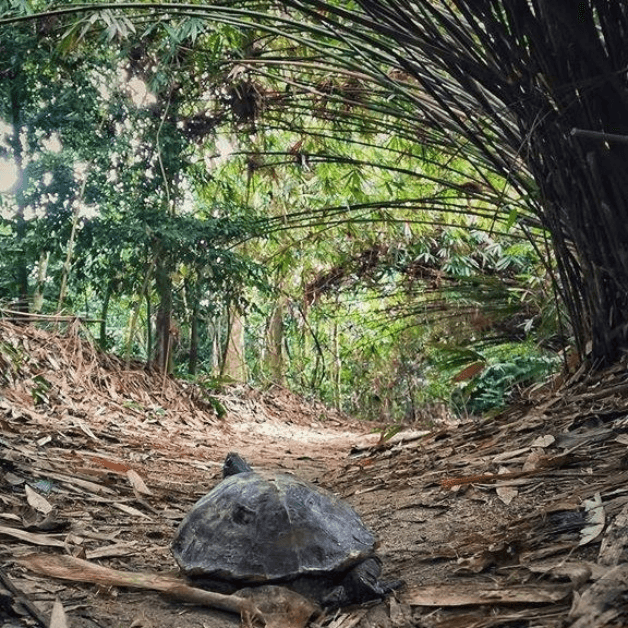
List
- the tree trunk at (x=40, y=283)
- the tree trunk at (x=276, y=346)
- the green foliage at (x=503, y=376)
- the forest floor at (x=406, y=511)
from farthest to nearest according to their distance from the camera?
the tree trunk at (x=276, y=346)
the green foliage at (x=503, y=376)
the tree trunk at (x=40, y=283)
the forest floor at (x=406, y=511)

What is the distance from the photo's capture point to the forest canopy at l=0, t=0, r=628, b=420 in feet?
7.25

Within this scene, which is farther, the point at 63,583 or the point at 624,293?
the point at 624,293

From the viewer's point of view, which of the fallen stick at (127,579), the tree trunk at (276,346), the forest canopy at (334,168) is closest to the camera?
the fallen stick at (127,579)

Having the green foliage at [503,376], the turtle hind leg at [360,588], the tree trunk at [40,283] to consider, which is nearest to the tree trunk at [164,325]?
the tree trunk at [40,283]

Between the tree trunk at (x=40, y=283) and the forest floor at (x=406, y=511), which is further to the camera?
the tree trunk at (x=40, y=283)

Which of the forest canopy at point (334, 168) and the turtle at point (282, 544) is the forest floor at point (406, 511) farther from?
the forest canopy at point (334, 168)

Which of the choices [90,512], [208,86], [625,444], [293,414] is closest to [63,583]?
[90,512]

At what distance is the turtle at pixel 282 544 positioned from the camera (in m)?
1.64

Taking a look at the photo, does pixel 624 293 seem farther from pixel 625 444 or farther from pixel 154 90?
pixel 154 90

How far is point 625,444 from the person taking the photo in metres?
1.93

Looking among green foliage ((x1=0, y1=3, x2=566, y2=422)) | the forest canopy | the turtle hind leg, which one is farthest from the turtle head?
green foliage ((x1=0, y1=3, x2=566, y2=422))

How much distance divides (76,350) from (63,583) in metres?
3.93

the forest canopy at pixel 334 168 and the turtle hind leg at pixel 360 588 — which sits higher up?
the forest canopy at pixel 334 168

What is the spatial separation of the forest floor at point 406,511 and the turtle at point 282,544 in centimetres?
9
